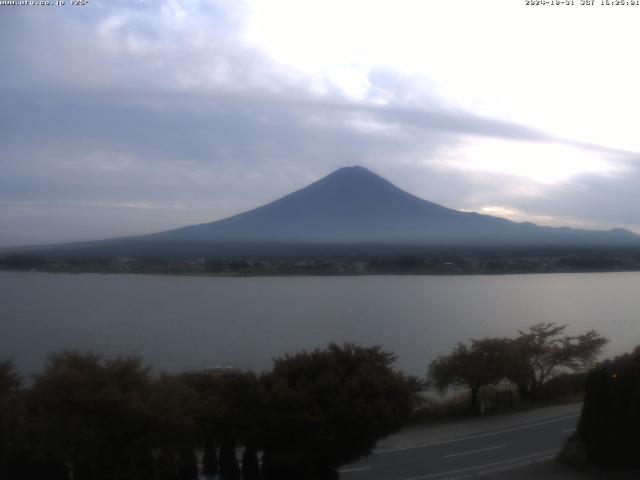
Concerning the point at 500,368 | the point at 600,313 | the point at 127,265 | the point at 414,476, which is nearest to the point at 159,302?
the point at 127,265

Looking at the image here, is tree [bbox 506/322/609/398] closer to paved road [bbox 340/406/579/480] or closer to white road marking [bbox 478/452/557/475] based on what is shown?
paved road [bbox 340/406/579/480]

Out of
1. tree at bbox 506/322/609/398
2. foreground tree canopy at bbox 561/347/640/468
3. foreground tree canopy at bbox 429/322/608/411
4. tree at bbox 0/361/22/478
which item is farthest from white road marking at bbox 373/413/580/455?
tree at bbox 0/361/22/478

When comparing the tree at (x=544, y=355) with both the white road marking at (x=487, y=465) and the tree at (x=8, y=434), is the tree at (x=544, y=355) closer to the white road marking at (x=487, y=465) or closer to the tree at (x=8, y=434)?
the white road marking at (x=487, y=465)

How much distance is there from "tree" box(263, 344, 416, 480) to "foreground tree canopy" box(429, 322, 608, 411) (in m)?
Answer: 7.46

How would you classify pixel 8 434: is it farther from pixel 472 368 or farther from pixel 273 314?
pixel 273 314

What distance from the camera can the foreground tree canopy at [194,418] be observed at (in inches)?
346

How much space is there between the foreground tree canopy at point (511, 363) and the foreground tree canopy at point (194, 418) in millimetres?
7021

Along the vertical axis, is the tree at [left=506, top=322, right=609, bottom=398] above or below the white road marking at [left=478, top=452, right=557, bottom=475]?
above

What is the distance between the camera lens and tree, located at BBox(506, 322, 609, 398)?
18.6 metres

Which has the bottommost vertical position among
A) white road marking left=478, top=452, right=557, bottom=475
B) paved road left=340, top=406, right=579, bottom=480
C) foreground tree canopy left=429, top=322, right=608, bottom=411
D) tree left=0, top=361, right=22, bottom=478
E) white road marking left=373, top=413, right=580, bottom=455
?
white road marking left=373, top=413, right=580, bottom=455

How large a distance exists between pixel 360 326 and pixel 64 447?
2256 cm

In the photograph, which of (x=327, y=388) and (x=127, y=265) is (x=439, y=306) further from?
(x=327, y=388)

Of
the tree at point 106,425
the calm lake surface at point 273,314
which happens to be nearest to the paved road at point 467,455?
the tree at point 106,425

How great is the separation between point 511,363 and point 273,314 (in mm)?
17456
